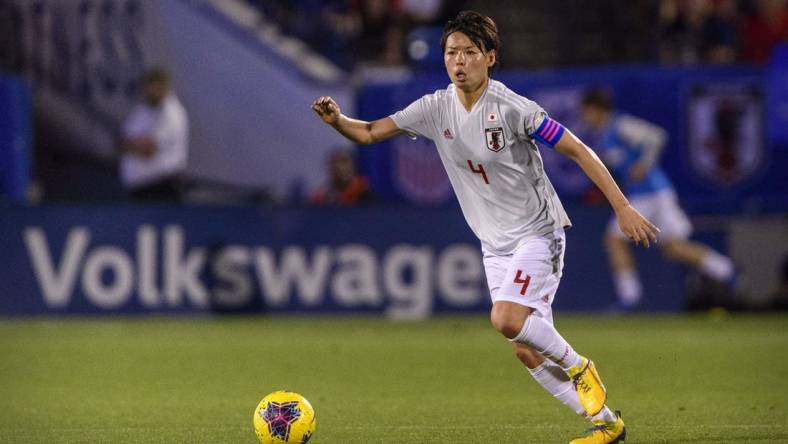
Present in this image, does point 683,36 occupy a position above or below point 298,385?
above

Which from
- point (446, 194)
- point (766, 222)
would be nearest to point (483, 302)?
point (446, 194)

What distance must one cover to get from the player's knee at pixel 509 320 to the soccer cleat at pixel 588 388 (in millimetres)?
366

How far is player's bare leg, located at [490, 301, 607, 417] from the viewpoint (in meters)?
6.67

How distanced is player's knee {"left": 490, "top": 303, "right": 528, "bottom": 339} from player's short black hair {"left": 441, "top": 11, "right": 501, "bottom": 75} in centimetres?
125

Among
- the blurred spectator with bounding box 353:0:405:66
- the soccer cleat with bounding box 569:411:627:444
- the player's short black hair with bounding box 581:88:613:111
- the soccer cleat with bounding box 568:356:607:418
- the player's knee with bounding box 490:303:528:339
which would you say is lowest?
the soccer cleat with bounding box 569:411:627:444

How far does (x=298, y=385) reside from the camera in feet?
32.0

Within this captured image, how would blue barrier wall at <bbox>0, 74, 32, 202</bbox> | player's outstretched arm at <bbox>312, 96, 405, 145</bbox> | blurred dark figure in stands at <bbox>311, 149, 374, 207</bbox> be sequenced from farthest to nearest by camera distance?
1. blue barrier wall at <bbox>0, 74, 32, 202</bbox>
2. blurred dark figure in stands at <bbox>311, 149, 374, 207</bbox>
3. player's outstretched arm at <bbox>312, 96, 405, 145</bbox>

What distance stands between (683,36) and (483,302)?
588cm

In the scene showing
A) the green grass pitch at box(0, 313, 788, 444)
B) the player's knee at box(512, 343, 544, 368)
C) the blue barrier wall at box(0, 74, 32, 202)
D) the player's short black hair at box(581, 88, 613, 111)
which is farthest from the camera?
the blue barrier wall at box(0, 74, 32, 202)

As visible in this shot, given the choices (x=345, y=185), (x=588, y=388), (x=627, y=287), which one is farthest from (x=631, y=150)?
(x=588, y=388)

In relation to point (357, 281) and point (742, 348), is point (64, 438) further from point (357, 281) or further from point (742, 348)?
point (357, 281)

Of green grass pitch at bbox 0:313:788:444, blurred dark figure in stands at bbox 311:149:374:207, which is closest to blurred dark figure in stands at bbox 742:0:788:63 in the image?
green grass pitch at bbox 0:313:788:444

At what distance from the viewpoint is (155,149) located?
16.2m

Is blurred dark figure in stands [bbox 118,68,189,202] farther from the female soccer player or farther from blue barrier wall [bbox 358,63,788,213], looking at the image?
the female soccer player
